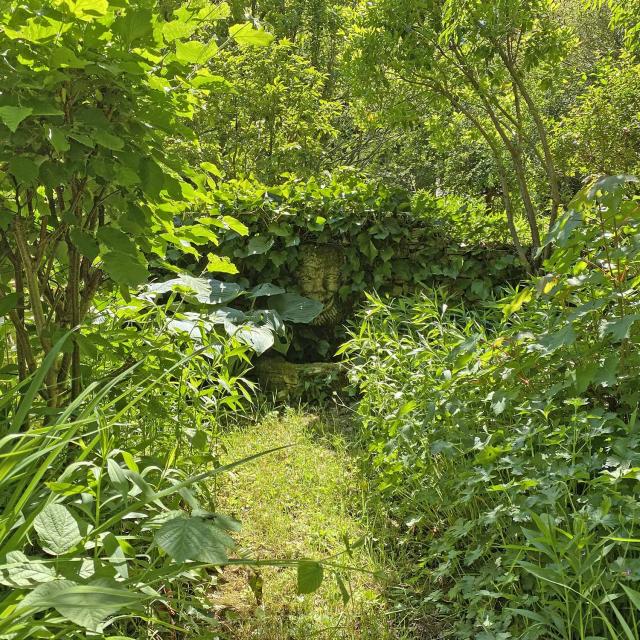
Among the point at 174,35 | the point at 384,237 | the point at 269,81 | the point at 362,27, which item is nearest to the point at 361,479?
the point at 174,35

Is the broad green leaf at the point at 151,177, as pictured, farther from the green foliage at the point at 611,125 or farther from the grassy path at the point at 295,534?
the green foliage at the point at 611,125

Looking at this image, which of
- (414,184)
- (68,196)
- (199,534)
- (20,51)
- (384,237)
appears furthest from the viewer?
(414,184)

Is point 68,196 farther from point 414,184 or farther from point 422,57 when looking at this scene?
point 414,184

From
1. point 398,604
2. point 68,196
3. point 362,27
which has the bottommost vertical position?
point 398,604

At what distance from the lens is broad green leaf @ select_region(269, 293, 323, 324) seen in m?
4.41

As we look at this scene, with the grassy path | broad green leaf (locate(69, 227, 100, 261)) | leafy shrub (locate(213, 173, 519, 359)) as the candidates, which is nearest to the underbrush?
the grassy path

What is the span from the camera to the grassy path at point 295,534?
1725 mm

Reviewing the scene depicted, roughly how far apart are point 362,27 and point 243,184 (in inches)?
59.2

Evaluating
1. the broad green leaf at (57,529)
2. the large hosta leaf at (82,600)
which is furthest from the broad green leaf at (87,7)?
the large hosta leaf at (82,600)

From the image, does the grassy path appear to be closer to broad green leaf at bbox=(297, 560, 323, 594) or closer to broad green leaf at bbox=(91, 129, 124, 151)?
broad green leaf at bbox=(297, 560, 323, 594)

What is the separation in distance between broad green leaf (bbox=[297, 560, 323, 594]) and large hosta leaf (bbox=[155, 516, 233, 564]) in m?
0.17

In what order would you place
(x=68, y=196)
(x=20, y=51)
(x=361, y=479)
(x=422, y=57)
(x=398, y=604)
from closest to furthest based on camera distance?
(x=20, y=51), (x=68, y=196), (x=398, y=604), (x=361, y=479), (x=422, y=57)

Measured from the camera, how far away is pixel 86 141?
1.34 m

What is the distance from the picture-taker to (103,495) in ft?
5.04
